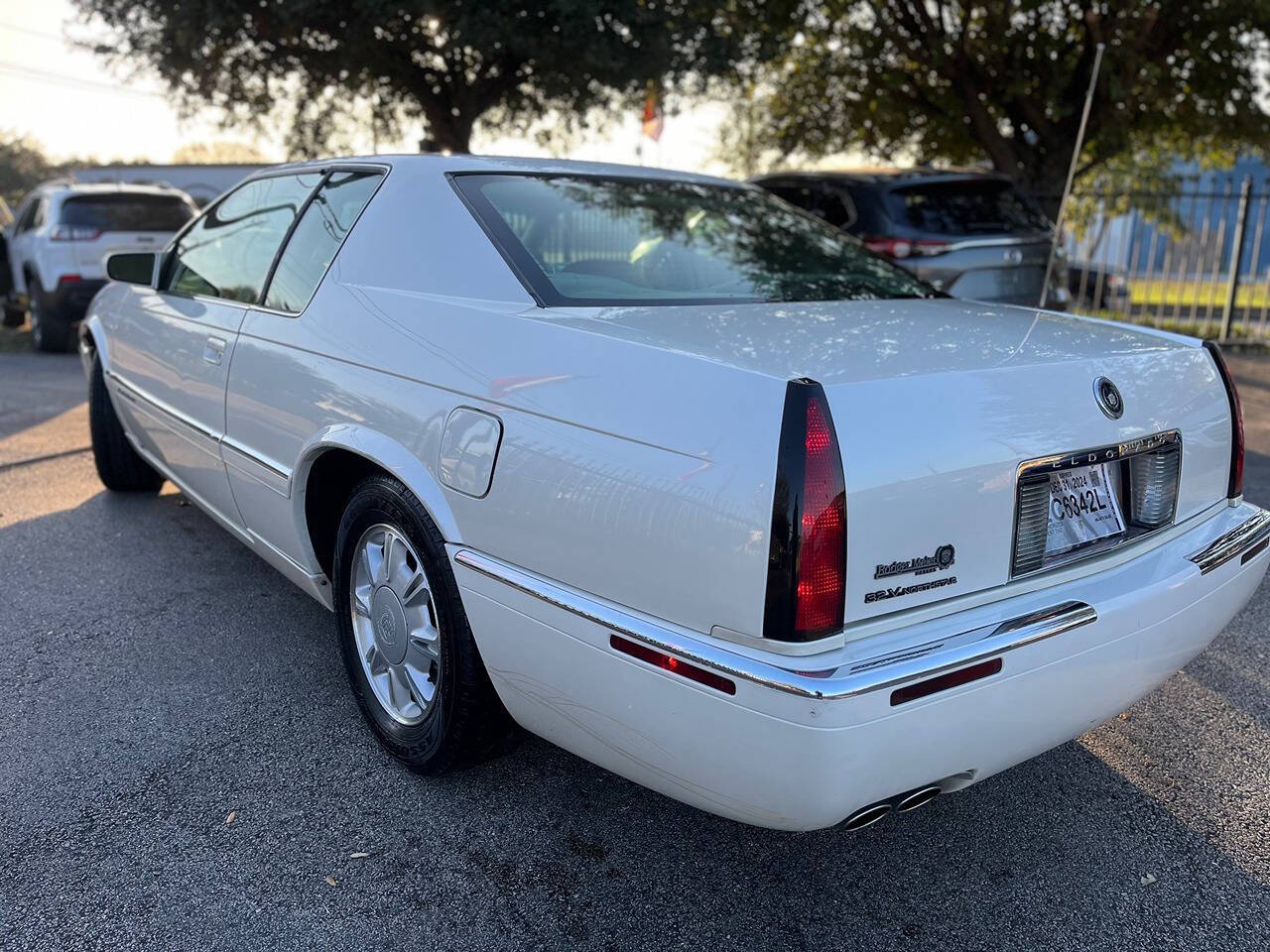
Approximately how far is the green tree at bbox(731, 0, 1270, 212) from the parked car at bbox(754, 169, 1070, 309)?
511 cm

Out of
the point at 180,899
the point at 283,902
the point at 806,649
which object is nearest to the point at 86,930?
the point at 180,899

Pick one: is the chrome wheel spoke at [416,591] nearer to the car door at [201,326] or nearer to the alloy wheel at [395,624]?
the alloy wheel at [395,624]

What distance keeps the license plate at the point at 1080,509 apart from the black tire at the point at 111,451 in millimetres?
4220

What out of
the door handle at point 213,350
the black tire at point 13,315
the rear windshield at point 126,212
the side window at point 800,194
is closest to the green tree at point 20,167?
the black tire at point 13,315

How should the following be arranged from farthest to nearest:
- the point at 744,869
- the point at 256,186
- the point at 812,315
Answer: the point at 256,186 < the point at 812,315 < the point at 744,869

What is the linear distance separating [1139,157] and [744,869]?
24.5m

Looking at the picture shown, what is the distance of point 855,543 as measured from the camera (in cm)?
177

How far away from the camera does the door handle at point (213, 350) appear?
329cm

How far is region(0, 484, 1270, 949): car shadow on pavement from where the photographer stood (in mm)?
2105

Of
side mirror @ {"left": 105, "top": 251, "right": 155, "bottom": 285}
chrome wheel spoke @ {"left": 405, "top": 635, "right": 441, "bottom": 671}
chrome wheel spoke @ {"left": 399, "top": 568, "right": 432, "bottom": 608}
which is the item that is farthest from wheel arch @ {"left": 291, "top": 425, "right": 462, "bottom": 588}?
side mirror @ {"left": 105, "top": 251, "right": 155, "bottom": 285}

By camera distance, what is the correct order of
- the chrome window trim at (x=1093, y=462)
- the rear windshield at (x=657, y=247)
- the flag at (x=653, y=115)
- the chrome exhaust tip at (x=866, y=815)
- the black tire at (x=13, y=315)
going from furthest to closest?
1. the black tire at (x=13, y=315)
2. the flag at (x=653, y=115)
3. the rear windshield at (x=657, y=247)
4. the chrome window trim at (x=1093, y=462)
5. the chrome exhaust tip at (x=866, y=815)

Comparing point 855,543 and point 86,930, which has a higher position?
point 855,543

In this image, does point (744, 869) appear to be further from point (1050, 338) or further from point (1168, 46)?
point (1168, 46)

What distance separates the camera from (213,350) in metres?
3.34
